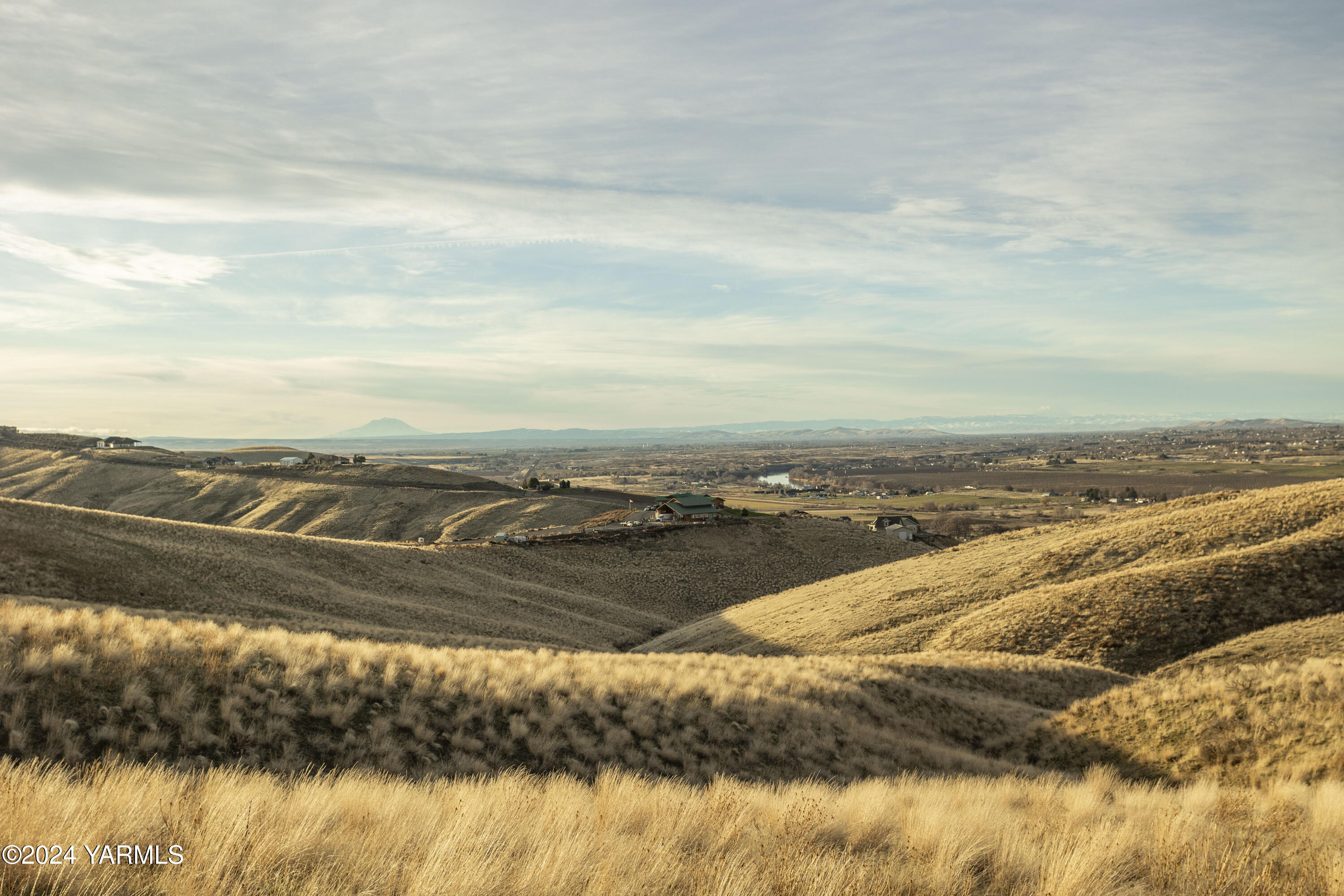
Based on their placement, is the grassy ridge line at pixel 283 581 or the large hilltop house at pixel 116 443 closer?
the grassy ridge line at pixel 283 581

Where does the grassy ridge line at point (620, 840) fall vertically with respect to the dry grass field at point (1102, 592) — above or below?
above

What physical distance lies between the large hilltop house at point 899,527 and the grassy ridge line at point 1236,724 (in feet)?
219

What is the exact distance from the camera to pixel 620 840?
6.31m

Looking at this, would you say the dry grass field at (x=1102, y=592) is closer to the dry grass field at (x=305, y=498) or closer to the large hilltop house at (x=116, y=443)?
the dry grass field at (x=305, y=498)

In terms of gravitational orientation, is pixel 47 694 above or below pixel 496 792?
above

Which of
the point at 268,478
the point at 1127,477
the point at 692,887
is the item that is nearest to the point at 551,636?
the point at 692,887

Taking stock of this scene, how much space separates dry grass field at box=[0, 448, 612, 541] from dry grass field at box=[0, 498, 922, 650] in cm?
2240

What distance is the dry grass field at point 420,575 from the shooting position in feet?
99.7

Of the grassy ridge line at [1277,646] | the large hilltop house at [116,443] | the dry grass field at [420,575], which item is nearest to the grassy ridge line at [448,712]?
the grassy ridge line at [1277,646]

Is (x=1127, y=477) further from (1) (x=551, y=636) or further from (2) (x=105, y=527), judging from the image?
(2) (x=105, y=527)

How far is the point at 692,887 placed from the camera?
18.5 ft

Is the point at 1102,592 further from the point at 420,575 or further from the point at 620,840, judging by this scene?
the point at 420,575

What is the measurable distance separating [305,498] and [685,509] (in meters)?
53.1

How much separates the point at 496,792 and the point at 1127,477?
223m
